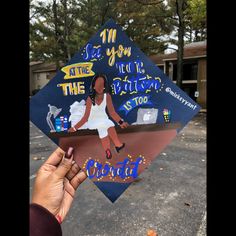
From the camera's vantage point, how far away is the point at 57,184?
1.32 metres

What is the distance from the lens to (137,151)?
1001 millimetres

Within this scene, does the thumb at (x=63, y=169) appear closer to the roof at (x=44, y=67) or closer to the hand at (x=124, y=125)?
the hand at (x=124, y=125)

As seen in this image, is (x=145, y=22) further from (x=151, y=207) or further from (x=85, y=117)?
(x=85, y=117)

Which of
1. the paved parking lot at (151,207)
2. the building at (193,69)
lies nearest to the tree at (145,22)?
the building at (193,69)

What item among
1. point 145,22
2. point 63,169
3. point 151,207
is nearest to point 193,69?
point 145,22

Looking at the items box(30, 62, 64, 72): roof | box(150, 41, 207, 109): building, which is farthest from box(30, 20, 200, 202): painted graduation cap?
box(30, 62, 64, 72): roof

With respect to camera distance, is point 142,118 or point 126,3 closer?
point 142,118

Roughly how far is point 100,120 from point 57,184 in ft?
1.75

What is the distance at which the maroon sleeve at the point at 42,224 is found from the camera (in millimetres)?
811

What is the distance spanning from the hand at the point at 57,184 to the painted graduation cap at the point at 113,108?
248mm
